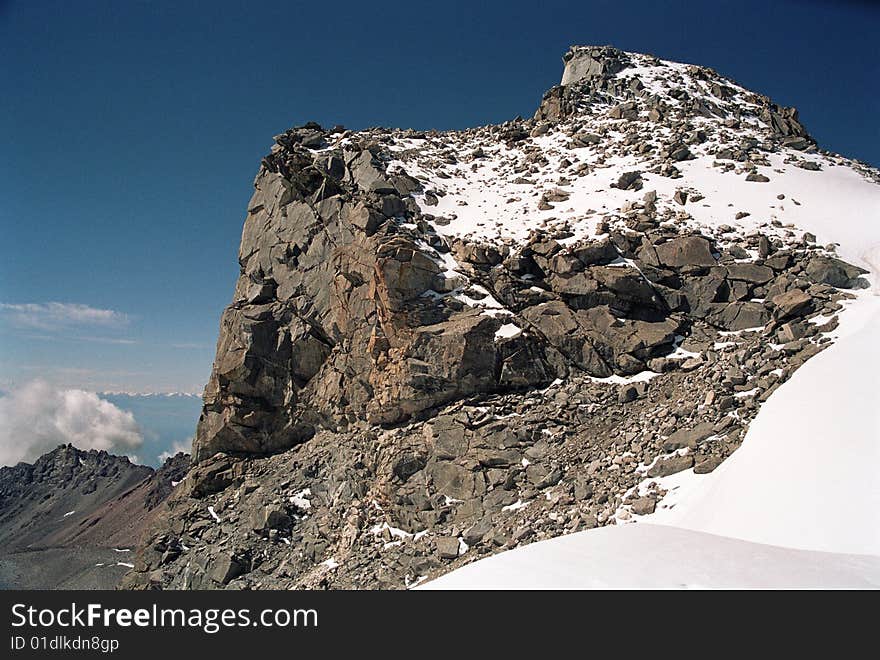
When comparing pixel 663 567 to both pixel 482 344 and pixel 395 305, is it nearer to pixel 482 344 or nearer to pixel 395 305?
pixel 482 344

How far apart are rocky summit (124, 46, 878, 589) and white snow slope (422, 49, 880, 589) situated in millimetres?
1121

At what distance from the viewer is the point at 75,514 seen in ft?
486

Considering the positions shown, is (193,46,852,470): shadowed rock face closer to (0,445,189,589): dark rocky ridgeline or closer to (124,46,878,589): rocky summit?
(124,46,878,589): rocky summit

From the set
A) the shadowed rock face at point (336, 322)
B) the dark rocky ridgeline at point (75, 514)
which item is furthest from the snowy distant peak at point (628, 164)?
the dark rocky ridgeline at point (75, 514)

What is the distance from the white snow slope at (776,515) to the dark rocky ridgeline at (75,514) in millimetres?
102024

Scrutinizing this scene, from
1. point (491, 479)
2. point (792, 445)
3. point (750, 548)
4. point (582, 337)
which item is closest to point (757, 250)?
point (582, 337)

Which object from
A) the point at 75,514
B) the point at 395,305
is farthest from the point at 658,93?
the point at 75,514

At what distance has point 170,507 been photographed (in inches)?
1082

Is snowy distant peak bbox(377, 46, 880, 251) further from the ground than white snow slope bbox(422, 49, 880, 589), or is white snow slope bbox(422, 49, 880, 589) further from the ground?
snowy distant peak bbox(377, 46, 880, 251)

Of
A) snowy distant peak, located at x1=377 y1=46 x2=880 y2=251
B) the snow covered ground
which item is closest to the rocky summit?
snowy distant peak, located at x1=377 y1=46 x2=880 y2=251

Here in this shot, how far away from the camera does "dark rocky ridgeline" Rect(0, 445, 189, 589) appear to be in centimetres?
10525

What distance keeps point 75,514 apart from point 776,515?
607 feet

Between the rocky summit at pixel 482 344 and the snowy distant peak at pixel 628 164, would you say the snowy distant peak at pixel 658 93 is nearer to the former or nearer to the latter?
the snowy distant peak at pixel 628 164
